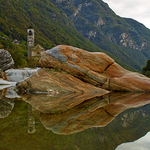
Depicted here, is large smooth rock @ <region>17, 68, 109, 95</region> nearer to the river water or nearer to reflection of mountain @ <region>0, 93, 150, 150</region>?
the river water

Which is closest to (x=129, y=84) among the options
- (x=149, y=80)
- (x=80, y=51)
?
(x=149, y=80)

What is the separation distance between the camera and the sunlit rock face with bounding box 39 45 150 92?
57.2 ft

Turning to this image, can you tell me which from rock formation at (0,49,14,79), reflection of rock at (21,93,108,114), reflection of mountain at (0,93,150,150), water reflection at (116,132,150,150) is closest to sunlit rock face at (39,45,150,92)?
reflection of rock at (21,93,108,114)

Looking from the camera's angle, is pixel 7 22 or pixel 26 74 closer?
pixel 26 74

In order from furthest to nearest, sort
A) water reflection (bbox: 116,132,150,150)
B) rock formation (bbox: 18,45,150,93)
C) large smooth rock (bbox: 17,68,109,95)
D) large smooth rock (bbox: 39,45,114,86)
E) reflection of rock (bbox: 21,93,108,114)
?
large smooth rock (bbox: 39,45,114,86), rock formation (bbox: 18,45,150,93), large smooth rock (bbox: 17,68,109,95), reflection of rock (bbox: 21,93,108,114), water reflection (bbox: 116,132,150,150)

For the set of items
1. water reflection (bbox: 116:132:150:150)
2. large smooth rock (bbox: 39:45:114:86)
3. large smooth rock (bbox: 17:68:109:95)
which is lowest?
large smooth rock (bbox: 17:68:109:95)

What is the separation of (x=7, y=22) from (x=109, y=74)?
161 meters

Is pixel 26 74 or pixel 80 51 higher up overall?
pixel 80 51

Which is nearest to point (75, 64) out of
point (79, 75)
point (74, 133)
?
point (79, 75)

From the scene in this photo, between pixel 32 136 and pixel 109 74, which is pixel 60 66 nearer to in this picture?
pixel 109 74

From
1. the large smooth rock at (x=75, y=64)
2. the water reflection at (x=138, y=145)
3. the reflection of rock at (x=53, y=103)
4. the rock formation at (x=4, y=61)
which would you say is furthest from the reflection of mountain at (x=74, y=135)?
the rock formation at (x=4, y=61)

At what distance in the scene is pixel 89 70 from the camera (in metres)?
17.8

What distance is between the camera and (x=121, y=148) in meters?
3.72

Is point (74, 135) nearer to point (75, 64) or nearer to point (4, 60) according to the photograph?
point (75, 64)
